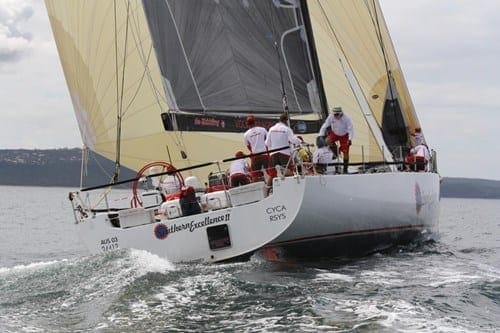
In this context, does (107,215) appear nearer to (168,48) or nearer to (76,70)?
(168,48)

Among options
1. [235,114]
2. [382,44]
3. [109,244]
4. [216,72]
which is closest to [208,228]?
[109,244]

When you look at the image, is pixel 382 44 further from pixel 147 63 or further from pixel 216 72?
pixel 147 63

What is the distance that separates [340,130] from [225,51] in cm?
224

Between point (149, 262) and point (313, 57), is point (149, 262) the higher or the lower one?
the lower one

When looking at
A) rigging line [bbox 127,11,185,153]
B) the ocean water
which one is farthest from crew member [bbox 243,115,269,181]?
rigging line [bbox 127,11,185,153]

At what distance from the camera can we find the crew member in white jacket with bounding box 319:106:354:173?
12.2m

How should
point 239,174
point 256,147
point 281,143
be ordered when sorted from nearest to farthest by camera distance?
1. point 281,143
2. point 239,174
3. point 256,147

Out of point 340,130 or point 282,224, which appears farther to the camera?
point 340,130

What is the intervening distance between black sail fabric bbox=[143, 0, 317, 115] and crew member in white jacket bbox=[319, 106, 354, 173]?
1.22m

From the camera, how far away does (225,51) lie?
13078 millimetres

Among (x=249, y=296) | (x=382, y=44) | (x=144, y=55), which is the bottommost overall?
(x=249, y=296)

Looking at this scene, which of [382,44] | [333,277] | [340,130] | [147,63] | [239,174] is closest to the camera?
[333,277]

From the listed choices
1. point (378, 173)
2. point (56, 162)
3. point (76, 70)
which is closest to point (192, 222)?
point (378, 173)

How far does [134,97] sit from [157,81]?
58 centimetres
